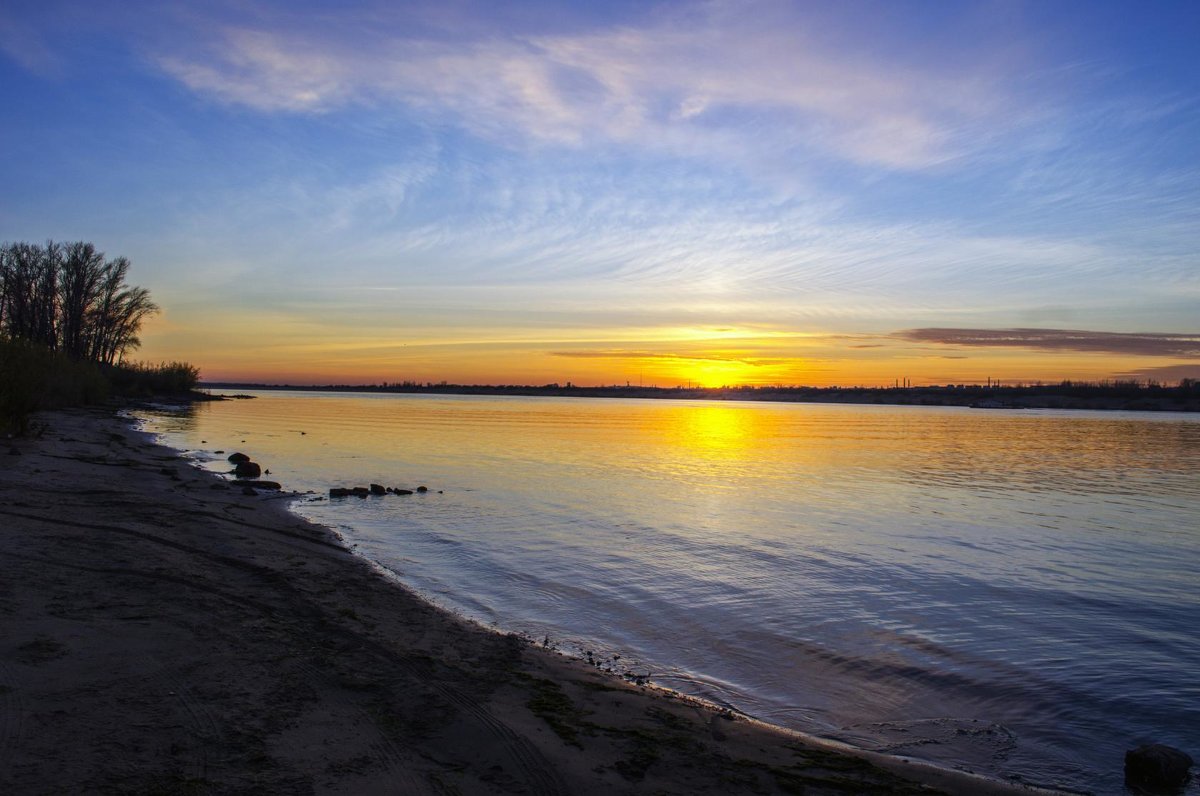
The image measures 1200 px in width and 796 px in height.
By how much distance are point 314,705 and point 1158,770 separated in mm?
6858

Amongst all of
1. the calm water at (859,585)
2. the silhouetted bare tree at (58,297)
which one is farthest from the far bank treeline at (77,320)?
the calm water at (859,585)

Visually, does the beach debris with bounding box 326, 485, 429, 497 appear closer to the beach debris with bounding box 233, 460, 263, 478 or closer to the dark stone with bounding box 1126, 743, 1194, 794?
the beach debris with bounding box 233, 460, 263, 478

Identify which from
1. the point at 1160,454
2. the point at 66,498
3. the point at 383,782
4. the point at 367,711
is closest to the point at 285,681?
the point at 367,711

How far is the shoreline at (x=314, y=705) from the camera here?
479cm

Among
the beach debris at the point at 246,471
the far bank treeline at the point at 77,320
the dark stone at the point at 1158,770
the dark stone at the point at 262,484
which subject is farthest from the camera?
the far bank treeline at the point at 77,320

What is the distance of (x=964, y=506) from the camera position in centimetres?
2180

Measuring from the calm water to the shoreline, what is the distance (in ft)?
3.71

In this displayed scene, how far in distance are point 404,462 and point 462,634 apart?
76.3ft

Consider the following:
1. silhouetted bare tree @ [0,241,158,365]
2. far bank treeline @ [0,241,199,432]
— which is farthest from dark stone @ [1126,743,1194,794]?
silhouetted bare tree @ [0,241,158,365]

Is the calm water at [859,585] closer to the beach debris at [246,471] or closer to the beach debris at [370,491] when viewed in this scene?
the beach debris at [370,491]

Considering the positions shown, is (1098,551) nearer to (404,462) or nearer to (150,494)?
(150,494)

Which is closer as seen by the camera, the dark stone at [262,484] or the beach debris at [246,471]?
the dark stone at [262,484]

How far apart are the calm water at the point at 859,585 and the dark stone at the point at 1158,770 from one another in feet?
0.61

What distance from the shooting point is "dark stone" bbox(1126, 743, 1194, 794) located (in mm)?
5867
